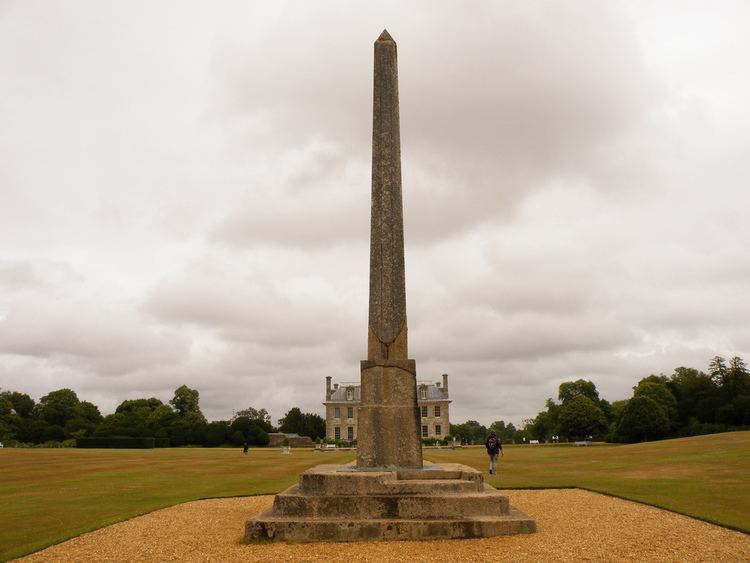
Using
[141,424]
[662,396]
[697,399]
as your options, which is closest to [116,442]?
[141,424]

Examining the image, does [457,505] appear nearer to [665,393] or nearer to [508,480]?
[508,480]

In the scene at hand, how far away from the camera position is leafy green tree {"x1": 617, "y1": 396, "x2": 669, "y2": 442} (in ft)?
171

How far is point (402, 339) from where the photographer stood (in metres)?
11.0

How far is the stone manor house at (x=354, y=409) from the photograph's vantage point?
7925 cm

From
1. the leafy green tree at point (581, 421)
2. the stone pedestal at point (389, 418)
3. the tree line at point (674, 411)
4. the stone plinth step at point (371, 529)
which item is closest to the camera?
the stone plinth step at point (371, 529)

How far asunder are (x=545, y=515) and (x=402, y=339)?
4484 mm

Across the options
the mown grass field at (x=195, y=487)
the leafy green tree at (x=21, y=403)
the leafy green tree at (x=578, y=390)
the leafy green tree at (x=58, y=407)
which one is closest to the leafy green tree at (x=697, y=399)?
the leafy green tree at (x=578, y=390)

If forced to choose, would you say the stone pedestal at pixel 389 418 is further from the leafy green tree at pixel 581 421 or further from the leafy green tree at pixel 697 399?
the leafy green tree at pixel 581 421

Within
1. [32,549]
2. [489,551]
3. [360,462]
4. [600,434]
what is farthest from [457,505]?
[600,434]

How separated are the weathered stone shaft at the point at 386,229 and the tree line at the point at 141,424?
45207 millimetres

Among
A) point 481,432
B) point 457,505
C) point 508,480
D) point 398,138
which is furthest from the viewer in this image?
point 481,432

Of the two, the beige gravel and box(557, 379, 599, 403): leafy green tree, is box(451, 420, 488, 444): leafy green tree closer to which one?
box(557, 379, 599, 403): leafy green tree

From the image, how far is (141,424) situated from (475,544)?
64.9 m

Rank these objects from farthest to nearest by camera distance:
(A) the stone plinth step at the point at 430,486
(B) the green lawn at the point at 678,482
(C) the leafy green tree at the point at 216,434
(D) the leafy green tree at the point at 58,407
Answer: (D) the leafy green tree at the point at 58,407, (C) the leafy green tree at the point at 216,434, (B) the green lawn at the point at 678,482, (A) the stone plinth step at the point at 430,486
